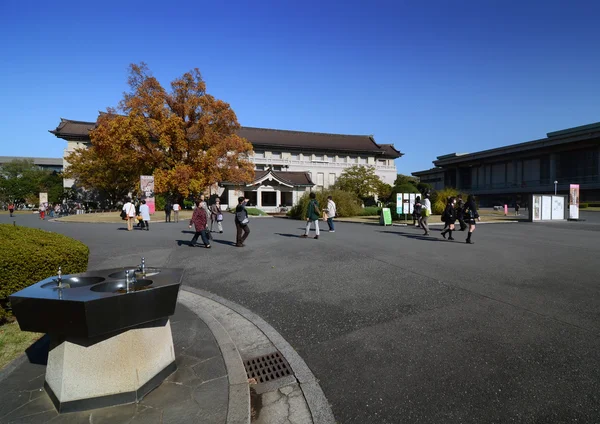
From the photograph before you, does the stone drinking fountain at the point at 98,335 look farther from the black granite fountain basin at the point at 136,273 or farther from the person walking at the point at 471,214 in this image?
the person walking at the point at 471,214

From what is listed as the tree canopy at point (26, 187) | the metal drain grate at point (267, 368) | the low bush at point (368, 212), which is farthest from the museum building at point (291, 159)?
the metal drain grate at point (267, 368)

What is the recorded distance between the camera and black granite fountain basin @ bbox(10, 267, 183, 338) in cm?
246

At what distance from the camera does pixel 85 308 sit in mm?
2404

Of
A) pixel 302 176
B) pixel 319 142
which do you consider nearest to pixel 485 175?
pixel 319 142

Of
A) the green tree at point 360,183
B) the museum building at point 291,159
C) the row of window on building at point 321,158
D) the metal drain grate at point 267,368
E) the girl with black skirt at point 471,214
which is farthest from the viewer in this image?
the row of window on building at point 321,158

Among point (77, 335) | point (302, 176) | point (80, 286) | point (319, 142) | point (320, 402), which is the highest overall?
point (319, 142)

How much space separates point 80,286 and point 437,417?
3239mm

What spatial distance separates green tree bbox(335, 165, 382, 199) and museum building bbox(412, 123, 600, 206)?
73.3 feet

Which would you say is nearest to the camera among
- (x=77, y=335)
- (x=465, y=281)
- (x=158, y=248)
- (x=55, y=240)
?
(x=77, y=335)

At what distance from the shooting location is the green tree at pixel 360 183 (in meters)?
46.9

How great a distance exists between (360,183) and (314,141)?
18774 mm

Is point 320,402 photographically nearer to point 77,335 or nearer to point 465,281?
point 77,335

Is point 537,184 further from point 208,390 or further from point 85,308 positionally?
point 85,308

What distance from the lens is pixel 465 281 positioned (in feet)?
20.8
